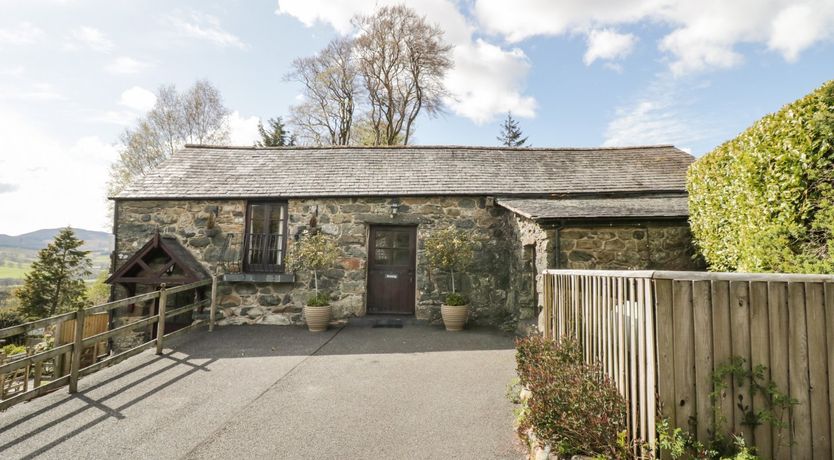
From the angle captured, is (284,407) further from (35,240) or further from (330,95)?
(35,240)

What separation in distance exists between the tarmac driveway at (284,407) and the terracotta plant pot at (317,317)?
3.98ft

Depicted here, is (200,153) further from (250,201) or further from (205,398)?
(205,398)

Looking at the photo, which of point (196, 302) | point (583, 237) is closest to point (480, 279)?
point (583, 237)

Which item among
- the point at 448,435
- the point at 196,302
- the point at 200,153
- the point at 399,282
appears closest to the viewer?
the point at 448,435

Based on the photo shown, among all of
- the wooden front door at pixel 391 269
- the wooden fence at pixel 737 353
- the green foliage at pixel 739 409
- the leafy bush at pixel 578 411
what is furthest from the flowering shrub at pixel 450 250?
the green foliage at pixel 739 409

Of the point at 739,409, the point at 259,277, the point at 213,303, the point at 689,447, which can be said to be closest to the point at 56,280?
the point at 213,303

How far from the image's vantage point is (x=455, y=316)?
313 inches

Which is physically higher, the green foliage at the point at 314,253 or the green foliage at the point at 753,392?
the green foliage at the point at 314,253

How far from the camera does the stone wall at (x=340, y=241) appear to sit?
28.9 ft

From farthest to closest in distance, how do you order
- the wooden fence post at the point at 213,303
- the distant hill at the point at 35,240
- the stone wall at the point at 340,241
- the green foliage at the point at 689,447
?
the distant hill at the point at 35,240
the stone wall at the point at 340,241
the wooden fence post at the point at 213,303
the green foliage at the point at 689,447

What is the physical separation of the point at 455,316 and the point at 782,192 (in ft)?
17.9

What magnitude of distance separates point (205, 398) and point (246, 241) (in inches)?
203

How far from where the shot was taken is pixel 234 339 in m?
7.50

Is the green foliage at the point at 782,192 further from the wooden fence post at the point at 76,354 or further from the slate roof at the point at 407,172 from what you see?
the wooden fence post at the point at 76,354
